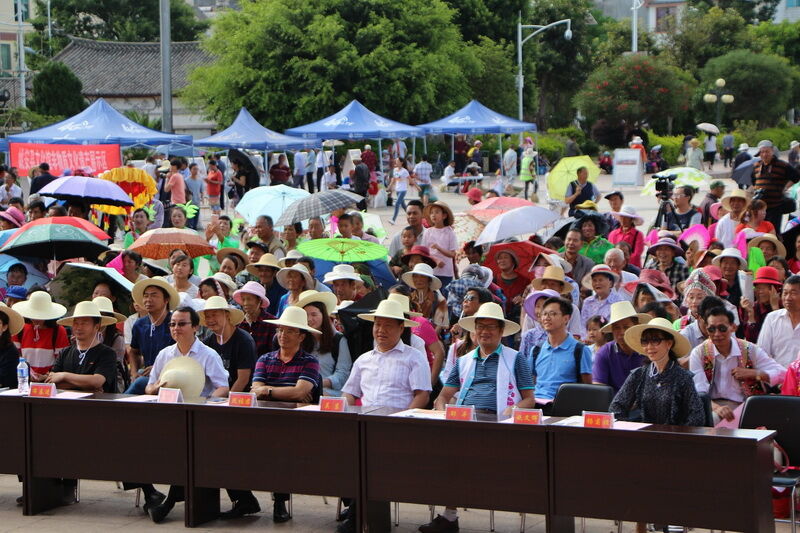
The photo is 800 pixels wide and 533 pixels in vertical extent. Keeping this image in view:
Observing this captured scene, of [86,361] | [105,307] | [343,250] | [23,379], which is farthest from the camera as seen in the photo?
[343,250]

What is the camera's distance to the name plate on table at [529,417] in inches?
293

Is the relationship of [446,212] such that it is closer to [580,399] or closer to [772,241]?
[772,241]

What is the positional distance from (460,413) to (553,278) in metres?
3.62

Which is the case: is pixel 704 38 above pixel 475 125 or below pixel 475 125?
above

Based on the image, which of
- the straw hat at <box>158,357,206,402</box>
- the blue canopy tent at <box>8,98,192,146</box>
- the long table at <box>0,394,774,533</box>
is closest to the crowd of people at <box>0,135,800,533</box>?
the straw hat at <box>158,357,206,402</box>

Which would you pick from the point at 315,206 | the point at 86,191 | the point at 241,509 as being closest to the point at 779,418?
the point at 241,509

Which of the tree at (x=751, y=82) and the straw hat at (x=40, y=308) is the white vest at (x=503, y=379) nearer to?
the straw hat at (x=40, y=308)

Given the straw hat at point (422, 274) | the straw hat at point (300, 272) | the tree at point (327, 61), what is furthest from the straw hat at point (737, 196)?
the tree at point (327, 61)

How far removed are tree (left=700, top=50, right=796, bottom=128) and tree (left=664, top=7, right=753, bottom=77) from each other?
13.1ft

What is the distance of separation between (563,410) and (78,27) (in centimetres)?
6925

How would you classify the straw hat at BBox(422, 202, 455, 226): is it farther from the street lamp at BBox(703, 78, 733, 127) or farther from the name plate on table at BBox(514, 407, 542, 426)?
the street lamp at BBox(703, 78, 733, 127)

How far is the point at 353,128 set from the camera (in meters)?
31.1

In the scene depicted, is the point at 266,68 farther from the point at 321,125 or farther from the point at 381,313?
the point at 381,313

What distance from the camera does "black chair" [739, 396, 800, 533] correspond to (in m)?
8.03
